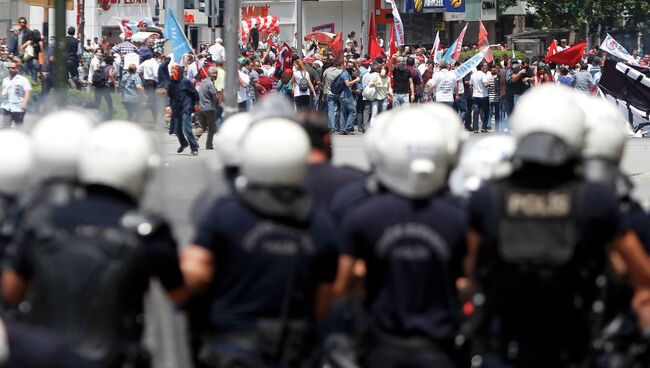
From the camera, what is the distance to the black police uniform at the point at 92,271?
4.62 m

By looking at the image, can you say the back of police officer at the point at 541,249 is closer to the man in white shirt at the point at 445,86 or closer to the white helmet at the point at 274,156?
the white helmet at the point at 274,156

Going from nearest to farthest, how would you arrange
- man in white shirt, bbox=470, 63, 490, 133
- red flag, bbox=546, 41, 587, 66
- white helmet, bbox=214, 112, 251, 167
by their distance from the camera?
white helmet, bbox=214, 112, 251, 167 → man in white shirt, bbox=470, 63, 490, 133 → red flag, bbox=546, 41, 587, 66

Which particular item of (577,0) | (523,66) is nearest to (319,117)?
(523,66)

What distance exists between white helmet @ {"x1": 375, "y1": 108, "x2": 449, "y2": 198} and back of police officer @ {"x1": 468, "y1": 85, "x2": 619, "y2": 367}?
19 centimetres

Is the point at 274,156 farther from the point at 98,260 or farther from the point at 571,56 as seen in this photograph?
the point at 571,56

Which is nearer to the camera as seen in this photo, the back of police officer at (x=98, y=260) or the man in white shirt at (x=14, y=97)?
the back of police officer at (x=98, y=260)

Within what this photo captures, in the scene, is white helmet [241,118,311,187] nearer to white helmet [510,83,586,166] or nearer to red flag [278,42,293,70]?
white helmet [510,83,586,166]

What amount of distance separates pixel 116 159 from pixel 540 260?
1.57m

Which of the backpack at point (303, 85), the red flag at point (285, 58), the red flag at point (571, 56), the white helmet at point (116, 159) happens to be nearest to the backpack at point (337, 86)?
the backpack at point (303, 85)

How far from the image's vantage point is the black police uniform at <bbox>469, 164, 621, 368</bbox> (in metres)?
5.05

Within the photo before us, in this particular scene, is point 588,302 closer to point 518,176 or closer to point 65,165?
point 518,176

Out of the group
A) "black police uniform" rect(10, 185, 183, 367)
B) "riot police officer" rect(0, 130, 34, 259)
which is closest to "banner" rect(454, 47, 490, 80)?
"riot police officer" rect(0, 130, 34, 259)

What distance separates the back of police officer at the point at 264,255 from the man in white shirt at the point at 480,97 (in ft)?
85.9

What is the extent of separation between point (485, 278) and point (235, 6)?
1133 centimetres
